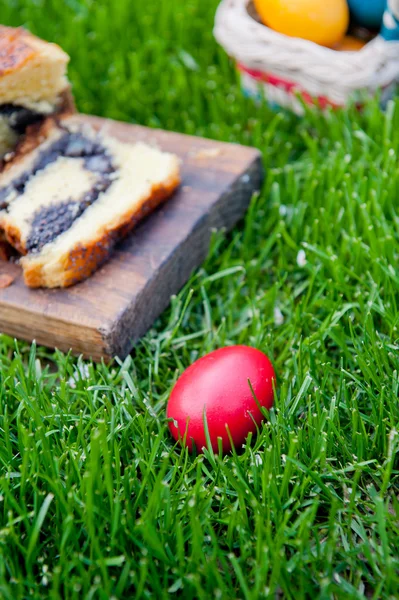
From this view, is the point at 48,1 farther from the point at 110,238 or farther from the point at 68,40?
the point at 110,238

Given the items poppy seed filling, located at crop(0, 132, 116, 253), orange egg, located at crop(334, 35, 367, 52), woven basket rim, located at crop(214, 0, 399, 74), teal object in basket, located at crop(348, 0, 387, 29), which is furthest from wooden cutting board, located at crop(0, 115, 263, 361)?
teal object in basket, located at crop(348, 0, 387, 29)

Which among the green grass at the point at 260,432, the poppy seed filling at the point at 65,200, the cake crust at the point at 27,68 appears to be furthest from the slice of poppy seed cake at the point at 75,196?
the green grass at the point at 260,432

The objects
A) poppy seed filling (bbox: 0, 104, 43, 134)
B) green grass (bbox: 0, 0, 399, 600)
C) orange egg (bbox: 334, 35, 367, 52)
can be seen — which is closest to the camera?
green grass (bbox: 0, 0, 399, 600)

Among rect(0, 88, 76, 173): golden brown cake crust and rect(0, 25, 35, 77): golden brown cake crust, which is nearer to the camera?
rect(0, 25, 35, 77): golden brown cake crust

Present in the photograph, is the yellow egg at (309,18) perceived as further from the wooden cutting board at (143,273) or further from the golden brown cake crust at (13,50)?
the golden brown cake crust at (13,50)

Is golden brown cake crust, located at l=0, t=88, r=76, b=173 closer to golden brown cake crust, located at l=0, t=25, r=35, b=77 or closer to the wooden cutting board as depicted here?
golden brown cake crust, located at l=0, t=25, r=35, b=77

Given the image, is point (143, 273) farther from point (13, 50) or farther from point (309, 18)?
point (309, 18)
